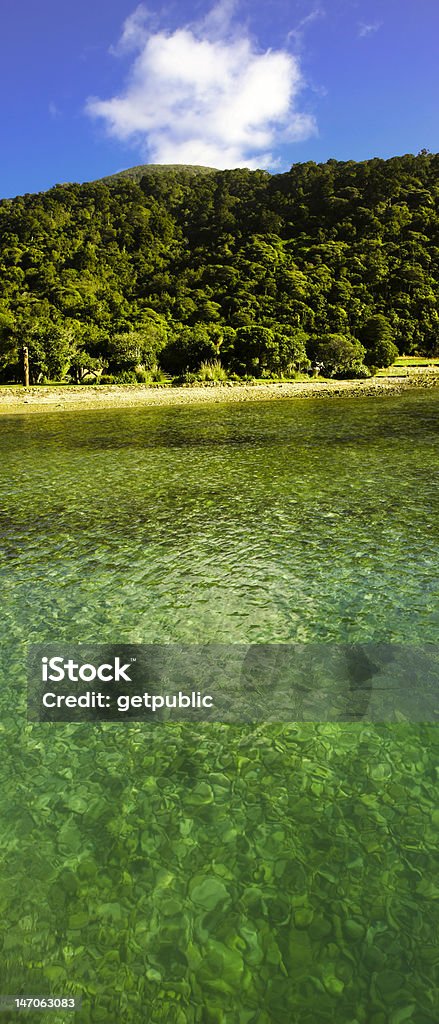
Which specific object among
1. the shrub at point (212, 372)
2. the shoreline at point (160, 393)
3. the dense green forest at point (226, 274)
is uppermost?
the dense green forest at point (226, 274)

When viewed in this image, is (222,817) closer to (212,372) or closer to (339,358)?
(212,372)

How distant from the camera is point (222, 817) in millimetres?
4660

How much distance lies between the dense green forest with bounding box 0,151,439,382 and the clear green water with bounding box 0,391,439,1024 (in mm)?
46268

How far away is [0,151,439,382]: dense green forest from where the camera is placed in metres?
57.4

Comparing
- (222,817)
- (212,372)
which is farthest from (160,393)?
(222,817)

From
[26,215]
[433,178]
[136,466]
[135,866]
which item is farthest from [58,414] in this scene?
[433,178]

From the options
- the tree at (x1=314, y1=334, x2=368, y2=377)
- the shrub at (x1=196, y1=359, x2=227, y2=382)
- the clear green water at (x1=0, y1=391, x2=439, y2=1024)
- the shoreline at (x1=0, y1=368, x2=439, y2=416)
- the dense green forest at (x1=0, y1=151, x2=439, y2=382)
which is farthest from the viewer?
the tree at (x1=314, y1=334, x2=368, y2=377)

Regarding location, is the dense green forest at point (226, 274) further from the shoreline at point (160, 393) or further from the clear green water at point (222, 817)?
the clear green water at point (222, 817)

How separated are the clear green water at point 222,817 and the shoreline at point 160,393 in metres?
30.6

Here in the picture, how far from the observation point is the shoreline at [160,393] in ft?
131

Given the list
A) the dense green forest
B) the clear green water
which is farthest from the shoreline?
the clear green water

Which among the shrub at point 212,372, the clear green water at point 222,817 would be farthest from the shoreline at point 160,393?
the clear green water at point 222,817

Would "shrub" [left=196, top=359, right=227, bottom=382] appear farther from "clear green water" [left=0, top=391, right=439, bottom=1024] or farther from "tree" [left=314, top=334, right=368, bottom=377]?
"clear green water" [left=0, top=391, right=439, bottom=1024]

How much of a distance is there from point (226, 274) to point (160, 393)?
A: 2427 inches
